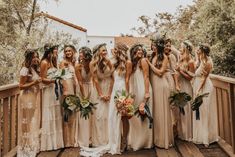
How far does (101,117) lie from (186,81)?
1.66 m

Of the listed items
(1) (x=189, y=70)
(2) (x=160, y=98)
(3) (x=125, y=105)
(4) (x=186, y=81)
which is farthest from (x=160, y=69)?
(3) (x=125, y=105)

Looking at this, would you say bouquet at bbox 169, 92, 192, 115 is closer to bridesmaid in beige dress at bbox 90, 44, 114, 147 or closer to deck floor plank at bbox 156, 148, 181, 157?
deck floor plank at bbox 156, 148, 181, 157

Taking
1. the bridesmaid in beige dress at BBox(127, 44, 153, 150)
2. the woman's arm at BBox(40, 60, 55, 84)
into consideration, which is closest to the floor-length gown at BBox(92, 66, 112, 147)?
the bridesmaid in beige dress at BBox(127, 44, 153, 150)

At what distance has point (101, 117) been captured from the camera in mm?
6719

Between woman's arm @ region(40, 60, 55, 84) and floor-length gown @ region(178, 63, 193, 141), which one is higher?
woman's arm @ region(40, 60, 55, 84)

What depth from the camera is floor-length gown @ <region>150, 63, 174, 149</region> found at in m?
6.31

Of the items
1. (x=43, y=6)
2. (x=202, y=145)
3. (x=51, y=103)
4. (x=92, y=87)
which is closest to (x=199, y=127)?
(x=202, y=145)

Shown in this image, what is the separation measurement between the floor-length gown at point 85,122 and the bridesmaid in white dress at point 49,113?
1.13ft

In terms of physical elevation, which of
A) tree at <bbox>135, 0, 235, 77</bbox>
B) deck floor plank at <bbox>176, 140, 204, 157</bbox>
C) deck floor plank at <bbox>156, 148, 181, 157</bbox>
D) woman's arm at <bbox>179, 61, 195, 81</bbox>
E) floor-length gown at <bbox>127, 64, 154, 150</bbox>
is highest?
tree at <bbox>135, 0, 235, 77</bbox>

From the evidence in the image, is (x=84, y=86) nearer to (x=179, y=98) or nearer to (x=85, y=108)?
(x=85, y=108)

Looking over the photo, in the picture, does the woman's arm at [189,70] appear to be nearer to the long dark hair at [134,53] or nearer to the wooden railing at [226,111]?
the wooden railing at [226,111]

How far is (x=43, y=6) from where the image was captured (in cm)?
1723

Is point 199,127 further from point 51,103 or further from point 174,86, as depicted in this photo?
point 51,103

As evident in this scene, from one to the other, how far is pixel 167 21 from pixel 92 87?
25.2 m
